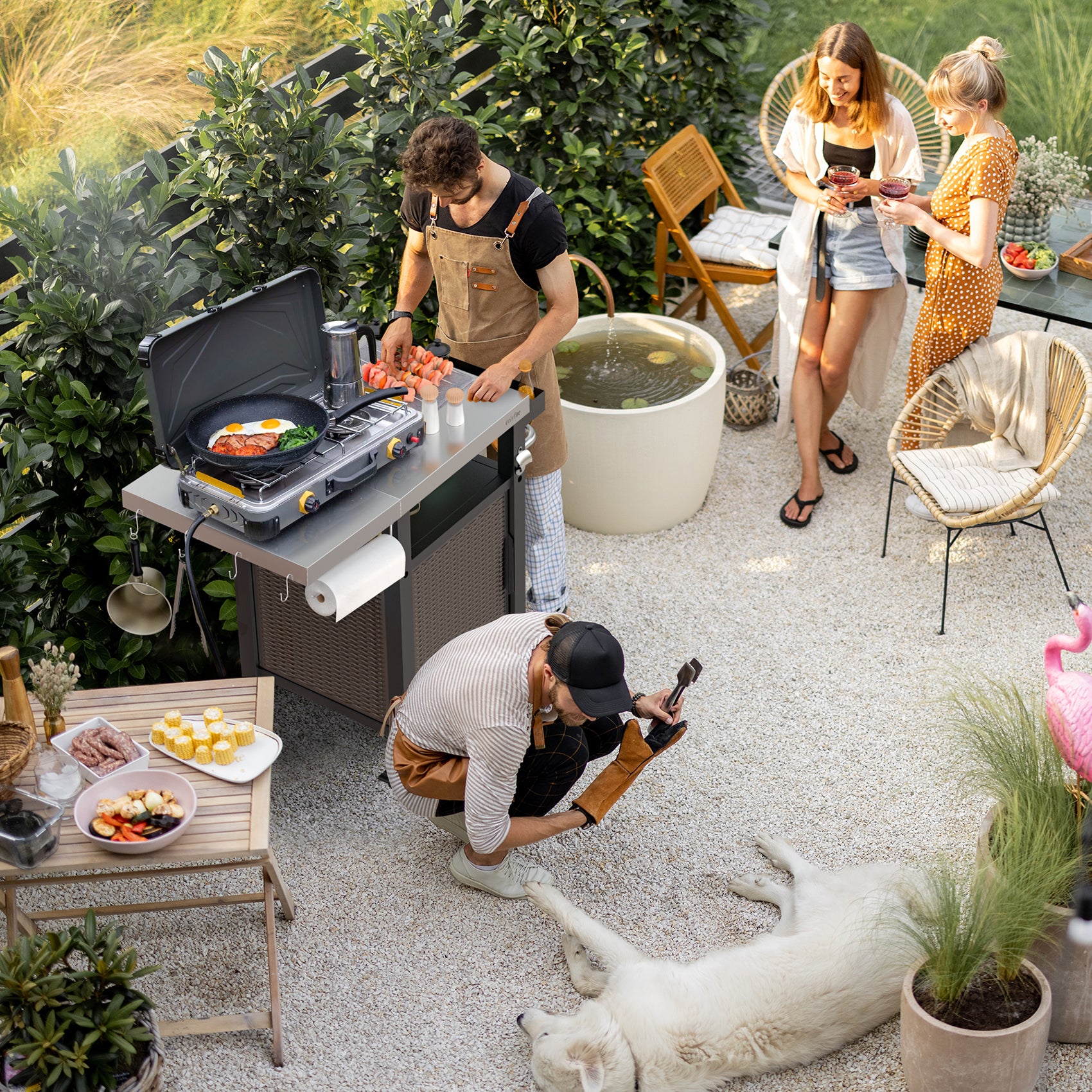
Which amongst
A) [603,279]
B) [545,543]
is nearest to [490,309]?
[545,543]

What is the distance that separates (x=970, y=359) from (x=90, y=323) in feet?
10.2

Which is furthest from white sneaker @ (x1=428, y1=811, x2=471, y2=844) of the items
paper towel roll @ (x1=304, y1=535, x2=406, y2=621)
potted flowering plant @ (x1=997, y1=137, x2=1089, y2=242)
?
potted flowering plant @ (x1=997, y1=137, x2=1089, y2=242)

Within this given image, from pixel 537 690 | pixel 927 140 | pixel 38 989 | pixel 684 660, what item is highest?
pixel 927 140

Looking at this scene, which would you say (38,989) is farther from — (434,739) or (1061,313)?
(1061,313)

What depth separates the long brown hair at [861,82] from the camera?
4.27m

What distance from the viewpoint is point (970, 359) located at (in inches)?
183

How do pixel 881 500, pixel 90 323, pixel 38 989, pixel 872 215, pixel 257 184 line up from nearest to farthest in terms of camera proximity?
pixel 38 989 < pixel 90 323 < pixel 257 184 < pixel 872 215 < pixel 881 500

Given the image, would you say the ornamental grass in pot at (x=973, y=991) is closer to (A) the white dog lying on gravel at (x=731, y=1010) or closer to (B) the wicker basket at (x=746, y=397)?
(A) the white dog lying on gravel at (x=731, y=1010)

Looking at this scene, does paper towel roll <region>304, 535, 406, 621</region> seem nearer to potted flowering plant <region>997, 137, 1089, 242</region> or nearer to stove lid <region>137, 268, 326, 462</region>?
stove lid <region>137, 268, 326, 462</region>

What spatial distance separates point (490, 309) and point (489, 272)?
14cm

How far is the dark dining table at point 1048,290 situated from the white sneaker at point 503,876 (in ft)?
9.34

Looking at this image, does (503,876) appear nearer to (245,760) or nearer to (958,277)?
(245,760)

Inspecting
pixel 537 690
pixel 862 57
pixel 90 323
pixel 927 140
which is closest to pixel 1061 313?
pixel 862 57

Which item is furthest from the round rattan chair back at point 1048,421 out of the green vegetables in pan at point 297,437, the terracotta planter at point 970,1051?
the green vegetables in pan at point 297,437
